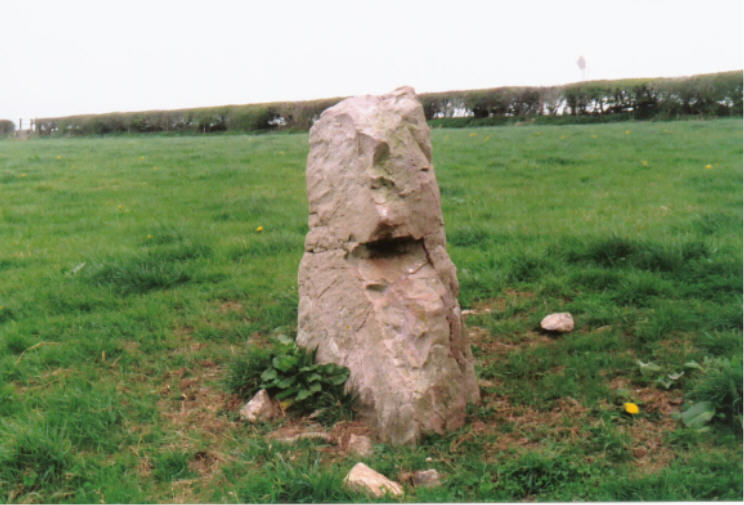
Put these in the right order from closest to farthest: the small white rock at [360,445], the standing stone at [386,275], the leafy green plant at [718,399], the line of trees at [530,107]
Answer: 1. the leafy green plant at [718,399]
2. the small white rock at [360,445]
3. the standing stone at [386,275]
4. the line of trees at [530,107]

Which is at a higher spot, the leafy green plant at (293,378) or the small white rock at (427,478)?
the leafy green plant at (293,378)

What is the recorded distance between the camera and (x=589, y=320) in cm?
479

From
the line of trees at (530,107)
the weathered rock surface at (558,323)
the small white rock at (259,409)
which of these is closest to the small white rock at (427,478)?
the small white rock at (259,409)

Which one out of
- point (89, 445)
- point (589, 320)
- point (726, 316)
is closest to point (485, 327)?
point (589, 320)

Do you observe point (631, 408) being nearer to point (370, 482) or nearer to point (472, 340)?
point (472, 340)

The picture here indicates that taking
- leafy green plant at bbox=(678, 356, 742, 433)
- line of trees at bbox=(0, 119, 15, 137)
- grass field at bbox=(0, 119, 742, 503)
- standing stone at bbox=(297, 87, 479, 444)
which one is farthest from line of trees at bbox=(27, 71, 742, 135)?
standing stone at bbox=(297, 87, 479, 444)

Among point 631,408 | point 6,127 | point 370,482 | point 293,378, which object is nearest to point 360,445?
point 370,482

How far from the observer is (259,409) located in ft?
12.4

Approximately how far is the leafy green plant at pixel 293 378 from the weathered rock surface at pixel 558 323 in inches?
A: 68.1

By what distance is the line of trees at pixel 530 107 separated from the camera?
18.5 m

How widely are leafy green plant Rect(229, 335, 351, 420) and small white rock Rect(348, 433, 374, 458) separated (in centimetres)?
29

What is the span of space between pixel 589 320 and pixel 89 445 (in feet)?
11.5

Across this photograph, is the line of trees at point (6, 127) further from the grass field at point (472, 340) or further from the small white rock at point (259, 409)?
the small white rock at point (259, 409)

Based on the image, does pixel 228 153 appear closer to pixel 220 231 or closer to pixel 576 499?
pixel 220 231
